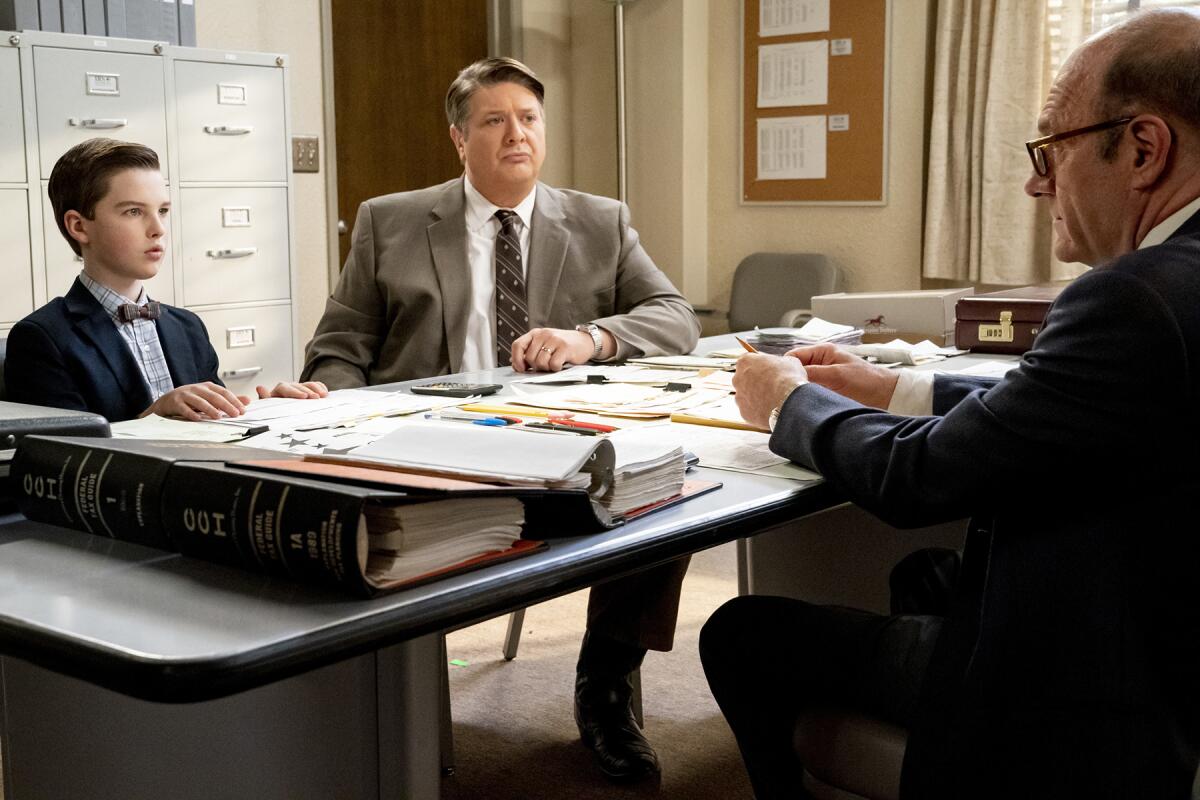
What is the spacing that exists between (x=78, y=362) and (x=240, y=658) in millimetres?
1416

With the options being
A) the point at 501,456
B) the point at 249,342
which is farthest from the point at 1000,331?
the point at 249,342

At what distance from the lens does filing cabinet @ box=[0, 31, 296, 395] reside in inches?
141

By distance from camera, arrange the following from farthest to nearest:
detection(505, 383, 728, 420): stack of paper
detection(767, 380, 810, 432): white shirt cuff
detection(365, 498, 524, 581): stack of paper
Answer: detection(505, 383, 728, 420): stack of paper → detection(767, 380, 810, 432): white shirt cuff → detection(365, 498, 524, 581): stack of paper

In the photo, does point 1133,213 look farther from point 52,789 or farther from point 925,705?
point 52,789

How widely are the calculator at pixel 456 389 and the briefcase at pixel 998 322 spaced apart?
1031 mm

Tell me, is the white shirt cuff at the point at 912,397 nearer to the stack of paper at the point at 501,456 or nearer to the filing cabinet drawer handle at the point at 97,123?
the stack of paper at the point at 501,456

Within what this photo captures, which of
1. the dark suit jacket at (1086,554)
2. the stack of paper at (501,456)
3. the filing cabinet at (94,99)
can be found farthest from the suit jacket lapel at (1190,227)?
the filing cabinet at (94,99)

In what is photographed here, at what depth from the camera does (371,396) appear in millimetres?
2023

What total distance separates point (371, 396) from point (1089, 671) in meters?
1.23

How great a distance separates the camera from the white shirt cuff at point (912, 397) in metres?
1.67

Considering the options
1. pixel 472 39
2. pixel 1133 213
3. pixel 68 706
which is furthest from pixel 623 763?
pixel 472 39

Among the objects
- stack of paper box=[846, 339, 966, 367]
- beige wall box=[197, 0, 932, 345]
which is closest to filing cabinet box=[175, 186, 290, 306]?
beige wall box=[197, 0, 932, 345]

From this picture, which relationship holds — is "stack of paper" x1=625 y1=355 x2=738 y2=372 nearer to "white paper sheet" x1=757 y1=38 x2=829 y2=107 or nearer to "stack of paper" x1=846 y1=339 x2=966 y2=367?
"stack of paper" x1=846 y1=339 x2=966 y2=367

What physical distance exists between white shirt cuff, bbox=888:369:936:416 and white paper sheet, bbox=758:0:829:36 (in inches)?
149
